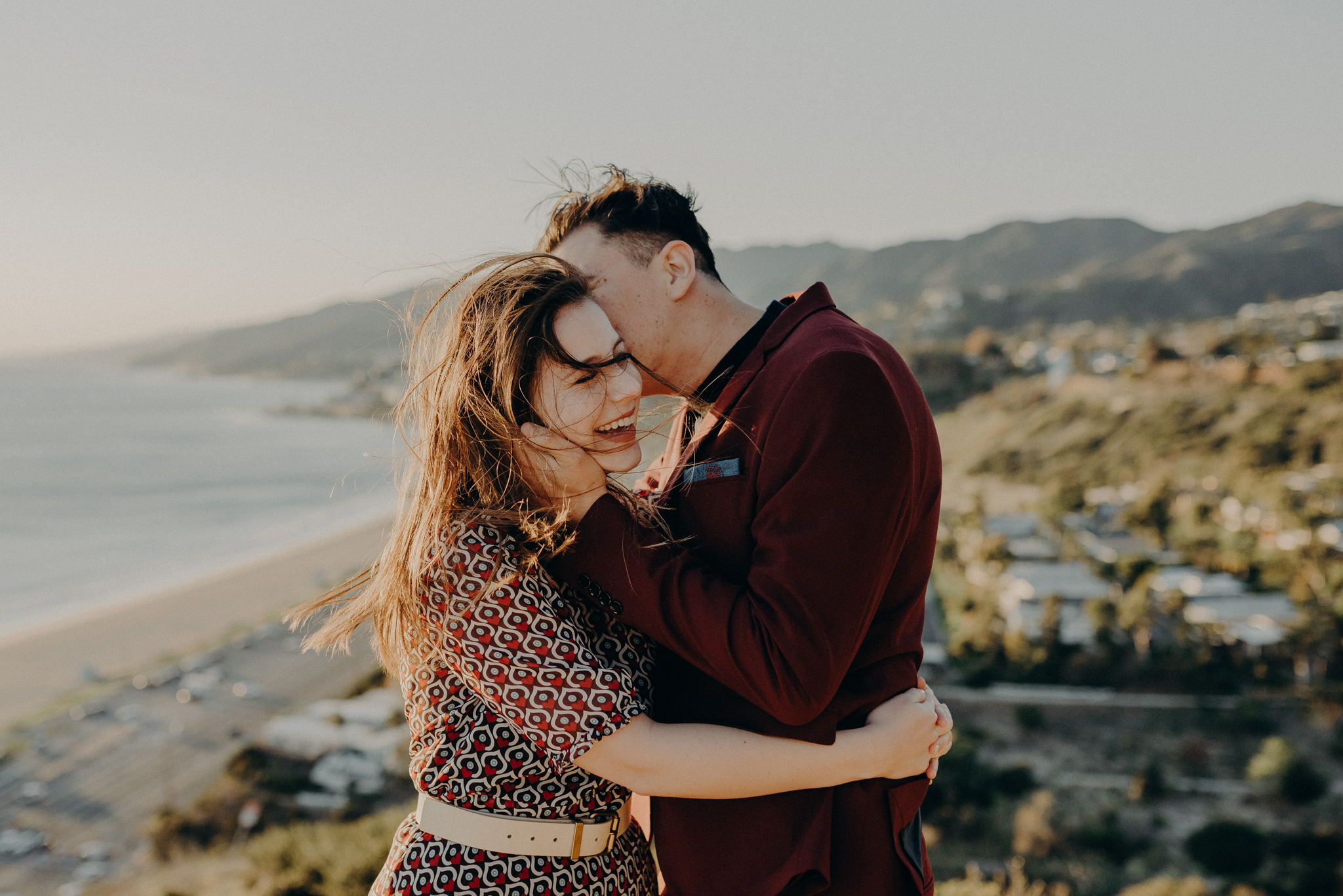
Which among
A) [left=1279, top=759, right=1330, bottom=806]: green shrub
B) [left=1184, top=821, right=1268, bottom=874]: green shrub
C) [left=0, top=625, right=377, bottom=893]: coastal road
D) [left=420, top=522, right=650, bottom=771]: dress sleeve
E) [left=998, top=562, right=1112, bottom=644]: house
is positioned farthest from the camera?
[left=998, top=562, right=1112, bottom=644]: house

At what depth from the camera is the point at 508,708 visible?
126 cm

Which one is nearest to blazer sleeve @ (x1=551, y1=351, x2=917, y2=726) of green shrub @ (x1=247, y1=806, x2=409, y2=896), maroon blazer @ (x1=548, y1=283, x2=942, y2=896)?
maroon blazer @ (x1=548, y1=283, x2=942, y2=896)

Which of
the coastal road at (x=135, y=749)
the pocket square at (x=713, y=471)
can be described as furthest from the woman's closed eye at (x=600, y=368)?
the coastal road at (x=135, y=749)

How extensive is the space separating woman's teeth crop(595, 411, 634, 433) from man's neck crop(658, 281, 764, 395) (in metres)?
0.46

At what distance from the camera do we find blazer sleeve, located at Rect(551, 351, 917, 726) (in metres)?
1.26

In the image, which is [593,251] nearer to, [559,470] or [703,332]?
[703,332]

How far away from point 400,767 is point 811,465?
13418 millimetres

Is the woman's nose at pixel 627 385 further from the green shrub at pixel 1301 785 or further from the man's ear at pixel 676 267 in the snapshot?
the green shrub at pixel 1301 785

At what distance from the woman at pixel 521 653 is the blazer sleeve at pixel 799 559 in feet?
0.34

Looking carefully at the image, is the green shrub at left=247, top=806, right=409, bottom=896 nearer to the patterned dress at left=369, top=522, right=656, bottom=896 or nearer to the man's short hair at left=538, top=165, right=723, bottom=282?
the patterned dress at left=369, top=522, right=656, bottom=896

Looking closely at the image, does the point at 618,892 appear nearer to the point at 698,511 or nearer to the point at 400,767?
the point at 698,511

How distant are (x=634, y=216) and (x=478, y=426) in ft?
2.36

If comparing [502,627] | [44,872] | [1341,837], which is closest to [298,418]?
[44,872]

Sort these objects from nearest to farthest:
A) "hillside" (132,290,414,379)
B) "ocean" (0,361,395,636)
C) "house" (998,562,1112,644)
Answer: "house" (998,562,1112,644) < "ocean" (0,361,395,636) < "hillside" (132,290,414,379)
